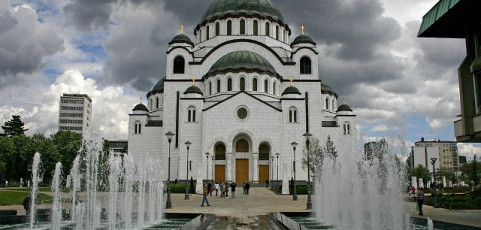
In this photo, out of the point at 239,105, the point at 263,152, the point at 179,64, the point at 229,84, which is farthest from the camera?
the point at 179,64

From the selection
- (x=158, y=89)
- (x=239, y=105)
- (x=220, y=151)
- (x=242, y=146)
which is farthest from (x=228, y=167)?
(x=158, y=89)

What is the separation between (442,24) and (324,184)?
8.03 m

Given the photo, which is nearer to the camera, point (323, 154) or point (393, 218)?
point (393, 218)

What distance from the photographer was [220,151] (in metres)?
42.4

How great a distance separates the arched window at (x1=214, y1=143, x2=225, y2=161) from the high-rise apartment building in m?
94.0

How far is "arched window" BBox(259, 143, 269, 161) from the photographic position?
138 ft

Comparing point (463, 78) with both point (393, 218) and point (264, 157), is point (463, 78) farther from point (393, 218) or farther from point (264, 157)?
point (264, 157)

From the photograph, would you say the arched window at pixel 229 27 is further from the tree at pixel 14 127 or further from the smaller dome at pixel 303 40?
the tree at pixel 14 127

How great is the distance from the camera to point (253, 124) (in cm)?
4153

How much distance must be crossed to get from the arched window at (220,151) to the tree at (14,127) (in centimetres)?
5249

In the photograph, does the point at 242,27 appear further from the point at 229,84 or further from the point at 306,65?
the point at 229,84

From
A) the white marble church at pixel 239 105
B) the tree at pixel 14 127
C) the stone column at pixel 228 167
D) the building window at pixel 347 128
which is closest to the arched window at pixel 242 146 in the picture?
the white marble church at pixel 239 105

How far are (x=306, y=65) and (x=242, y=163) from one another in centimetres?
1477

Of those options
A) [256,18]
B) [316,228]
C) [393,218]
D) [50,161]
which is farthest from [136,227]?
[50,161]
